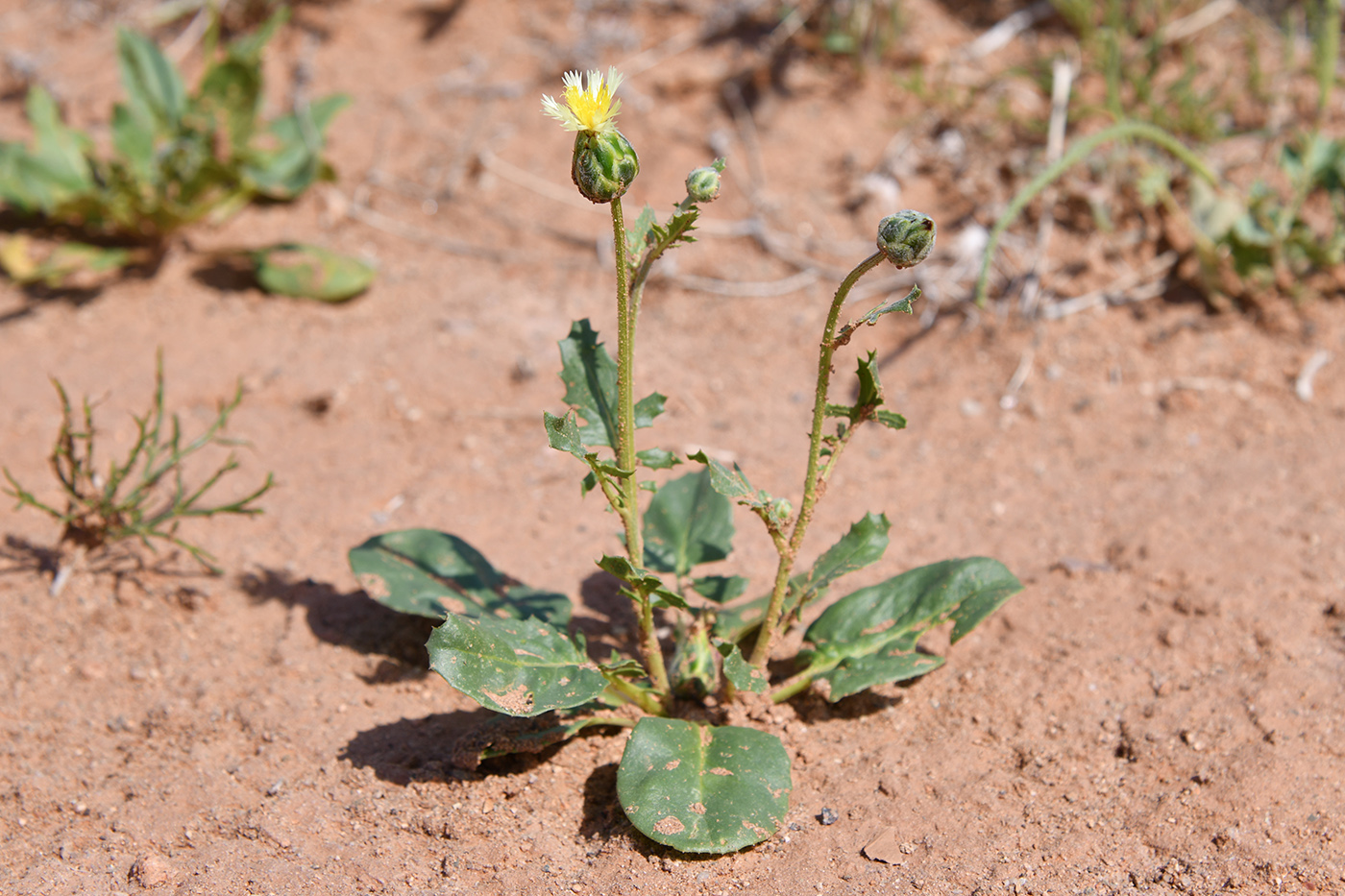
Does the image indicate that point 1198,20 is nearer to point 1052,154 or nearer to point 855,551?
point 1052,154

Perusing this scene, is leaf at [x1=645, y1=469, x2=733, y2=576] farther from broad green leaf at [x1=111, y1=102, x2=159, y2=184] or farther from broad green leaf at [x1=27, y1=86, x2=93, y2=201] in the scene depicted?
broad green leaf at [x1=27, y1=86, x2=93, y2=201]

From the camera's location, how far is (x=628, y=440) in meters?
2.03

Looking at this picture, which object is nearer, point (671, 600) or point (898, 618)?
point (671, 600)

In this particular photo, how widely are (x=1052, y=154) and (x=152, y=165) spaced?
3.74 metres

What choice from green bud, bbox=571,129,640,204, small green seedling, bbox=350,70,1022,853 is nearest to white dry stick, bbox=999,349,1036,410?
small green seedling, bbox=350,70,1022,853

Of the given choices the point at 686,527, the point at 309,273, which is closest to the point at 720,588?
the point at 686,527

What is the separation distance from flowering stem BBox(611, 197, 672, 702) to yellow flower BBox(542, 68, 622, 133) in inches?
5.2

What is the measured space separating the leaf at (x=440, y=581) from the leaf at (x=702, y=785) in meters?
0.52

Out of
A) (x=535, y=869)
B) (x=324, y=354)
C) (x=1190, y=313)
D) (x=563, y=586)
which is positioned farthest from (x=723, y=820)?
(x=1190, y=313)

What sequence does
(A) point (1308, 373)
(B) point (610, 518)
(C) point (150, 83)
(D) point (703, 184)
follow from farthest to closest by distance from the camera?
(C) point (150, 83) → (A) point (1308, 373) → (B) point (610, 518) → (D) point (703, 184)

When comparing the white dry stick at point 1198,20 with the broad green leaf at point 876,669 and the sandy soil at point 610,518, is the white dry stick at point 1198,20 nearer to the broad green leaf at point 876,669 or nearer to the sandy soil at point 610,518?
the sandy soil at point 610,518

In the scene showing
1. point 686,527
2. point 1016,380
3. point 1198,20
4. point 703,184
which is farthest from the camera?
point 1198,20

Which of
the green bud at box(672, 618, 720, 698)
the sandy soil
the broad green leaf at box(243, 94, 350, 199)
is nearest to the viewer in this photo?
the sandy soil

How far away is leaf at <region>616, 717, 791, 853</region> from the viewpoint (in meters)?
1.93
